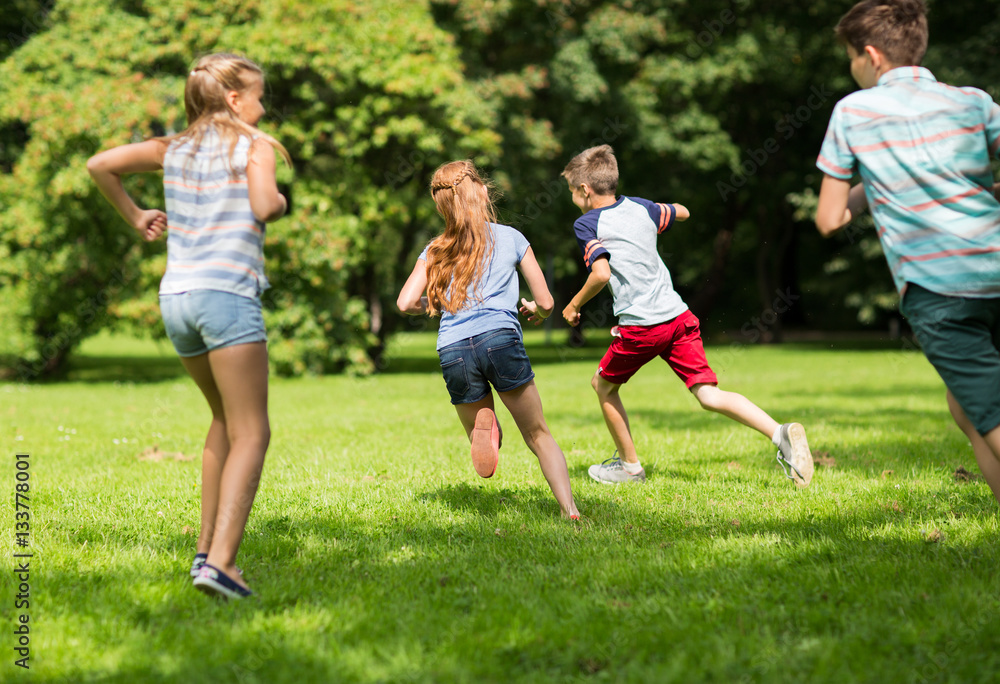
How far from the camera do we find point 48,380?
1744 centimetres

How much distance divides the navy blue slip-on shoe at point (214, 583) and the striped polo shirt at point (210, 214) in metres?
1.03

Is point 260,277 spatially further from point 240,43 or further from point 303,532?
point 240,43

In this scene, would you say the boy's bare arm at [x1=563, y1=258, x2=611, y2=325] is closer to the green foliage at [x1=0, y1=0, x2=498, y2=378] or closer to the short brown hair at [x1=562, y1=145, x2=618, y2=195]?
the short brown hair at [x1=562, y1=145, x2=618, y2=195]

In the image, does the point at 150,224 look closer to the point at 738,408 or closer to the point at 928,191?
the point at 928,191

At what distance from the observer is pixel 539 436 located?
4.29 m

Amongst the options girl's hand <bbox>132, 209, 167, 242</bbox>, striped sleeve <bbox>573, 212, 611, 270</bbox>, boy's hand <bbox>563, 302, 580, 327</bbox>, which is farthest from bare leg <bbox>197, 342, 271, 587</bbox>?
striped sleeve <bbox>573, 212, 611, 270</bbox>

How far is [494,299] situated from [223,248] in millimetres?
1514

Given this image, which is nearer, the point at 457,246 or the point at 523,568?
the point at 523,568

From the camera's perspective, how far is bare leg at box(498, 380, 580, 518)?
417 centimetres

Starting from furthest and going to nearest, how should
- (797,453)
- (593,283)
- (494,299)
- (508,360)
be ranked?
(797,453)
(593,283)
(494,299)
(508,360)

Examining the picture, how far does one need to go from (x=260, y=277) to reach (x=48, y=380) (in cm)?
1672

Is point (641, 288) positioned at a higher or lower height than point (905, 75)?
lower

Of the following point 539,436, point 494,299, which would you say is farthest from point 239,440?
point 539,436

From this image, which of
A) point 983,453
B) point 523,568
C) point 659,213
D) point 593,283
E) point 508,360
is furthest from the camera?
point 659,213
